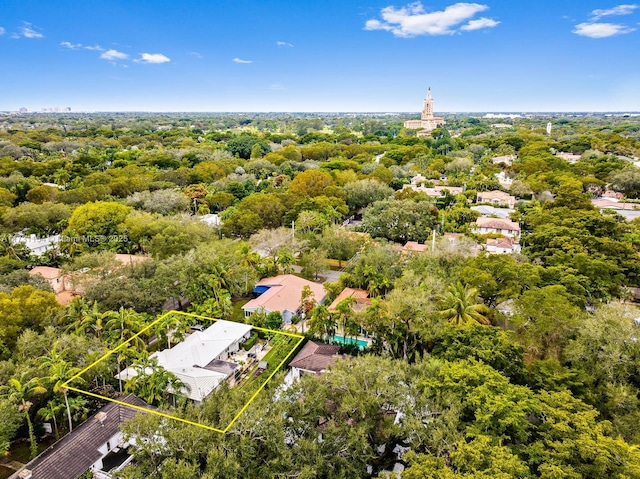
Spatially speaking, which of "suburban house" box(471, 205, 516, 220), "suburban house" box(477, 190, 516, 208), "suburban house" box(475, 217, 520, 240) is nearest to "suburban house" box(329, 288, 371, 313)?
"suburban house" box(475, 217, 520, 240)

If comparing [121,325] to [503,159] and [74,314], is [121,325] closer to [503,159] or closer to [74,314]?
[74,314]

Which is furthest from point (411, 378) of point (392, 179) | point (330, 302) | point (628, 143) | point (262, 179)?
point (628, 143)

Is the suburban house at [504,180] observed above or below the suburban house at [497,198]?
above

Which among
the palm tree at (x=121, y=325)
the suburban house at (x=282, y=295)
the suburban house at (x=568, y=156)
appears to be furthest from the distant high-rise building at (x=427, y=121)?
the palm tree at (x=121, y=325)

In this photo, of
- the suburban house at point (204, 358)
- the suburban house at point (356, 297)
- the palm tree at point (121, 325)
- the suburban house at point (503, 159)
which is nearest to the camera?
the suburban house at point (204, 358)

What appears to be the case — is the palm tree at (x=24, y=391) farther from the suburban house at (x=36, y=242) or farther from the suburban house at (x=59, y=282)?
the suburban house at (x=36, y=242)

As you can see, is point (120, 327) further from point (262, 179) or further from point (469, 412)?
point (262, 179)

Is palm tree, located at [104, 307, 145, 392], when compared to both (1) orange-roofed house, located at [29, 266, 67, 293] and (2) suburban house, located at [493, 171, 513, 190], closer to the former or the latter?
(1) orange-roofed house, located at [29, 266, 67, 293]
